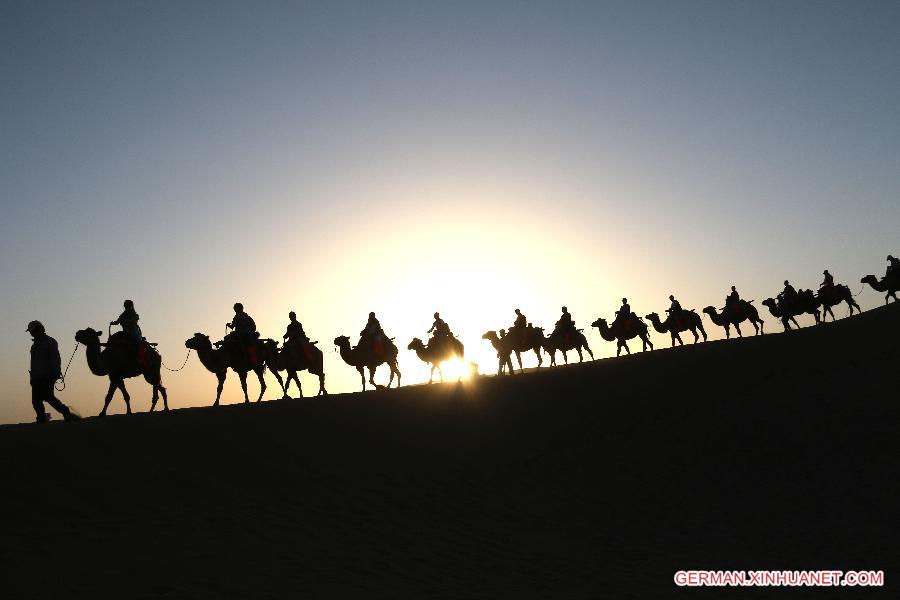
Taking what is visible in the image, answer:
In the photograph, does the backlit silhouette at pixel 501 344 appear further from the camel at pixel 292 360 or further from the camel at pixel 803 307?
the camel at pixel 803 307

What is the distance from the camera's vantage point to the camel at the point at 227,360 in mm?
19453

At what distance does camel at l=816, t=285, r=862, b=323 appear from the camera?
1484 inches

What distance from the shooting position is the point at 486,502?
12281mm

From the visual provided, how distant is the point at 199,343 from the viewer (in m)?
20.8

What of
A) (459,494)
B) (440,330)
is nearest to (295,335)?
(440,330)

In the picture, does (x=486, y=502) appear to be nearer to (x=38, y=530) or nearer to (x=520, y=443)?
(x=520, y=443)

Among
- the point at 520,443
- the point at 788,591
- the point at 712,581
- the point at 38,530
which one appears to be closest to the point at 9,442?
the point at 38,530

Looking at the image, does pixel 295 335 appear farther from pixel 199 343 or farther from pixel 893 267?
pixel 893 267

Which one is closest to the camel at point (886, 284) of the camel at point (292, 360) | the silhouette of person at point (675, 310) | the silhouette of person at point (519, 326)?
the silhouette of person at point (675, 310)

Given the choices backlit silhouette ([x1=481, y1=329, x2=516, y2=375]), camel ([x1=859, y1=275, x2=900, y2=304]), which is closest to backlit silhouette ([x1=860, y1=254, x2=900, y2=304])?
camel ([x1=859, y1=275, x2=900, y2=304])

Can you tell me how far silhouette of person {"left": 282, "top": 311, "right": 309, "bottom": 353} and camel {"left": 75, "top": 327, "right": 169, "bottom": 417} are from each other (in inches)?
185

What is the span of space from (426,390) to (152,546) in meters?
14.2

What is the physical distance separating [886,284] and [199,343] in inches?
1204

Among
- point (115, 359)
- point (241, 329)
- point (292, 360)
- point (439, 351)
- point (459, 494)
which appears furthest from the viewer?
point (439, 351)
